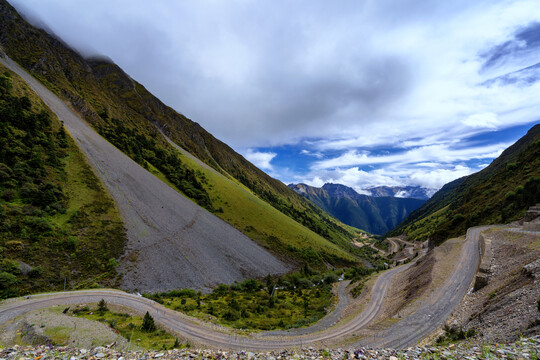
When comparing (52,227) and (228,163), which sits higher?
(228,163)

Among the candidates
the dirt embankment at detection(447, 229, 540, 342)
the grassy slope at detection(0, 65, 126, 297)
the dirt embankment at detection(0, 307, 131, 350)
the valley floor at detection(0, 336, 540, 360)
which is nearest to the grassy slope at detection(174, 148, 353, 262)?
the grassy slope at detection(0, 65, 126, 297)

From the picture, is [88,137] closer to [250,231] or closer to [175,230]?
[175,230]

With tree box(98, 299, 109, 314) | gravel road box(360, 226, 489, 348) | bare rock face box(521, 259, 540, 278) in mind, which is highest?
bare rock face box(521, 259, 540, 278)

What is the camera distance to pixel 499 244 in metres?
31.9

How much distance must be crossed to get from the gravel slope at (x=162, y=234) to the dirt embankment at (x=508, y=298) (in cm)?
4602

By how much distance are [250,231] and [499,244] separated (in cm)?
6643

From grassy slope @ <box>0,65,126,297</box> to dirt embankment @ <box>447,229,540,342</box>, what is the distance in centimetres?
5106

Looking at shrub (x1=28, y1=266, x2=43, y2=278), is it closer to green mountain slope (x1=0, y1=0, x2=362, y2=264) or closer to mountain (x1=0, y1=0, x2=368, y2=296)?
mountain (x1=0, y1=0, x2=368, y2=296)

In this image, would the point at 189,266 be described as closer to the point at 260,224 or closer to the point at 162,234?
the point at 162,234

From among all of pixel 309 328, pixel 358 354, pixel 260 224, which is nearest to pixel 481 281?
pixel 309 328

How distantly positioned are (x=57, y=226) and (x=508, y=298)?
213ft

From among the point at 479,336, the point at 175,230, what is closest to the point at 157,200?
the point at 175,230

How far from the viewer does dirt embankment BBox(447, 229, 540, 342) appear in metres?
12.1

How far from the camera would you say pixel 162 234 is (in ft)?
188
